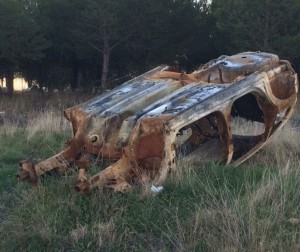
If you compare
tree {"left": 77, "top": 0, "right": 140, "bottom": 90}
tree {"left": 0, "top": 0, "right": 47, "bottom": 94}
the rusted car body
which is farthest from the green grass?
tree {"left": 0, "top": 0, "right": 47, "bottom": 94}

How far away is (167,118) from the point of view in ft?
16.9

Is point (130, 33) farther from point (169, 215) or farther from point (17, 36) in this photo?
point (169, 215)

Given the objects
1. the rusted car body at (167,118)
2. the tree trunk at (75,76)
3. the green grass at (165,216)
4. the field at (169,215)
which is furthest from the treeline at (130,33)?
the green grass at (165,216)

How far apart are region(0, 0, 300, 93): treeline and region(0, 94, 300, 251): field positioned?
19486mm

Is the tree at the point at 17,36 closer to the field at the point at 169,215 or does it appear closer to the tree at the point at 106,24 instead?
the tree at the point at 106,24

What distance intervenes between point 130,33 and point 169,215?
22.7 metres

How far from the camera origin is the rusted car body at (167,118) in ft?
16.8

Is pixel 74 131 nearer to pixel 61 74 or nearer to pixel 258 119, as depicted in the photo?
pixel 258 119

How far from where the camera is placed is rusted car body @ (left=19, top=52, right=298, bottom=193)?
5113mm

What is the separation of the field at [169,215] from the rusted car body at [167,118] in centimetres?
20

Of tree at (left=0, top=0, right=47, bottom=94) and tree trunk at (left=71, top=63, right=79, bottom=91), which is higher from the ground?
tree at (left=0, top=0, right=47, bottom=94)

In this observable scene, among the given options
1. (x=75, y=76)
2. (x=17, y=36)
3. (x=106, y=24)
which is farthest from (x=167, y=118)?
(x=75, y=76)

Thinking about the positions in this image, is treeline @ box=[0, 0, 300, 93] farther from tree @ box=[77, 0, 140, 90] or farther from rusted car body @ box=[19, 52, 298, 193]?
rusted car body @ box=[19, 52, 298, 193]

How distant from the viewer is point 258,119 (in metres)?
7.52
